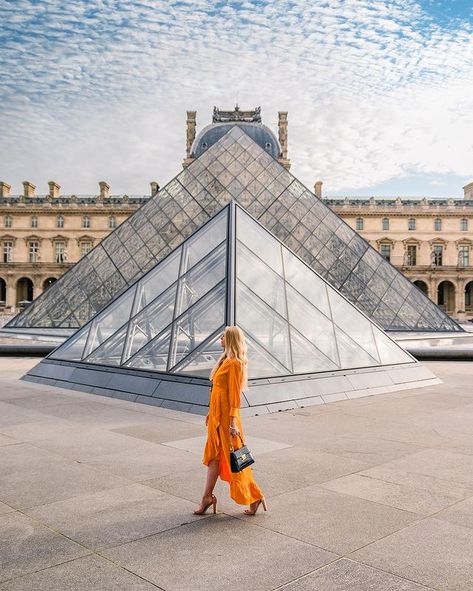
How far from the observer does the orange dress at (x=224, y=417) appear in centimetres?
379

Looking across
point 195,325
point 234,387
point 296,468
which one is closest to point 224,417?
point 234,387

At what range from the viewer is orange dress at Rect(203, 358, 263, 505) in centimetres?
379

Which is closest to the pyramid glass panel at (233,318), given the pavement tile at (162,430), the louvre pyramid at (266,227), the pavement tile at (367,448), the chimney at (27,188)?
the pavement tile at (162,430)

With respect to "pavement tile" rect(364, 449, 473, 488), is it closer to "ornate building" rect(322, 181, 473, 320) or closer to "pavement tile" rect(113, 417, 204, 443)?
"pavement tile" rect(113, 417, 204, 443)

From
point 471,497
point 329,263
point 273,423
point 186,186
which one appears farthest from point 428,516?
point 186,186

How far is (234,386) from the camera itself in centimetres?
386

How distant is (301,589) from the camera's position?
9.03 feet

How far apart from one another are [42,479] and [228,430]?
62.2 inches

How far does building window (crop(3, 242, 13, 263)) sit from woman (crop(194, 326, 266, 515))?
→ 6832 centimetres

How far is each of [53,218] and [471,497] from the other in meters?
67.5

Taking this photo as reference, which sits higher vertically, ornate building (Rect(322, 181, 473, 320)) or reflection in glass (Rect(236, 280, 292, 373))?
ornate building (Rect(322, 181, 473, 320))

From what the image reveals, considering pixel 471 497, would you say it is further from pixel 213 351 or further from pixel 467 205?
pixel 467 205

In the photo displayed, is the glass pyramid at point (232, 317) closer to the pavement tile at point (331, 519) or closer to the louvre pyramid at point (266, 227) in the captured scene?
the pavement tile at point (331, 519)

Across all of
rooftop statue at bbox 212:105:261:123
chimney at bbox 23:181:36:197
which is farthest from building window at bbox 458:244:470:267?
chimney at bbox 23:181:36:197
